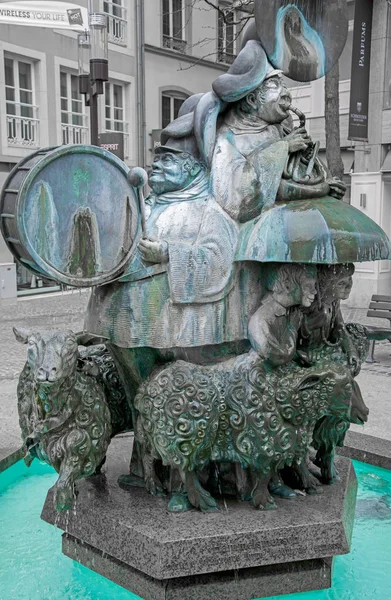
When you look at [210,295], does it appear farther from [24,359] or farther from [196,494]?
[24,359]

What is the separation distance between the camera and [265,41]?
371cm

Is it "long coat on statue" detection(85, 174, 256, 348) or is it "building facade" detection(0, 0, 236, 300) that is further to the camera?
"building facade" detection(0, 0, 236, 300)

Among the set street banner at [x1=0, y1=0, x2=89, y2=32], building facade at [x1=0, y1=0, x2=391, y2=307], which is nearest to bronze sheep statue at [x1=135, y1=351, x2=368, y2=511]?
street banner at [x1=0, y1=0, x2=89, y2=32]

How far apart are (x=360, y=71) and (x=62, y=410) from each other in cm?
1182

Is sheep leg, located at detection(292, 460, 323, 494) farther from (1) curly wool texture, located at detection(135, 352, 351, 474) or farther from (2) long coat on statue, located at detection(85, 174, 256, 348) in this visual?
(2) long coat on statue, located at detection(85, 174, 256, 348)

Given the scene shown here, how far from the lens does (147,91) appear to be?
19.6 m

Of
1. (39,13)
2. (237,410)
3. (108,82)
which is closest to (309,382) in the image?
(237,410)

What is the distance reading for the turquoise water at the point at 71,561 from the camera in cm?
344

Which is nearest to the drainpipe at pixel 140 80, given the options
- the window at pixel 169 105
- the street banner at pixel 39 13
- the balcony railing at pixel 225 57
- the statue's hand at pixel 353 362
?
the window at pixel 169 105

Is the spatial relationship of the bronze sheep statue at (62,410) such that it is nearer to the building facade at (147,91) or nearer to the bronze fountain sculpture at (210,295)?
the bronze fountain sculpture at (210,295)

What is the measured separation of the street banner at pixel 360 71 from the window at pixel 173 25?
27.1ft

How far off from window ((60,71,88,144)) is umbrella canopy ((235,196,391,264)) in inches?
579

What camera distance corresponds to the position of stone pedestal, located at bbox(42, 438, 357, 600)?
3.16 m

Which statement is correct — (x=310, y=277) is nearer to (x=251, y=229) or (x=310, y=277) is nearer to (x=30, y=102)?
(x=251, y=229)
